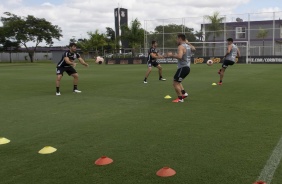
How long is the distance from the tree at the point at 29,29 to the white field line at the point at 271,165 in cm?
6036

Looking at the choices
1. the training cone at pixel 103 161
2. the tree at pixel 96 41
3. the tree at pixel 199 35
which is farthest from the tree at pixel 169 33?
the training cone at pixel 103 161

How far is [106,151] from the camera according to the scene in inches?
182

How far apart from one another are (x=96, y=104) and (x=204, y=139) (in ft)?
14.6

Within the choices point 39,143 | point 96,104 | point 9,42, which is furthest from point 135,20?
point 39,143

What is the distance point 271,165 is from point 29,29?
61.1m

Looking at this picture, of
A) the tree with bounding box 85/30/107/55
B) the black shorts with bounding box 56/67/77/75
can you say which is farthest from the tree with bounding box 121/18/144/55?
the black shorts with bounding box 56/67/77/75

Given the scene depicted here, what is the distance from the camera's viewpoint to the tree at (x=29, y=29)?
193 feet

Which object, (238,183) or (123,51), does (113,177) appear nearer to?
(238,183)

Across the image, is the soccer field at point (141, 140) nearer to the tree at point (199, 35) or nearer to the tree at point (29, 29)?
the tree at point (199, 35)

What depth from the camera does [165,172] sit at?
3.67m

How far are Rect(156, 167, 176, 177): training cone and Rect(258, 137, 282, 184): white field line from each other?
0.97 meters

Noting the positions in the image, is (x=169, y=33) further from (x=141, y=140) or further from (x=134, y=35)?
(x=141, y=140)

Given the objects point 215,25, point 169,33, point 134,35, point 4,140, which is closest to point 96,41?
point 134,35

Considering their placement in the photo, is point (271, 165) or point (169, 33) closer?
point (271, 165)
